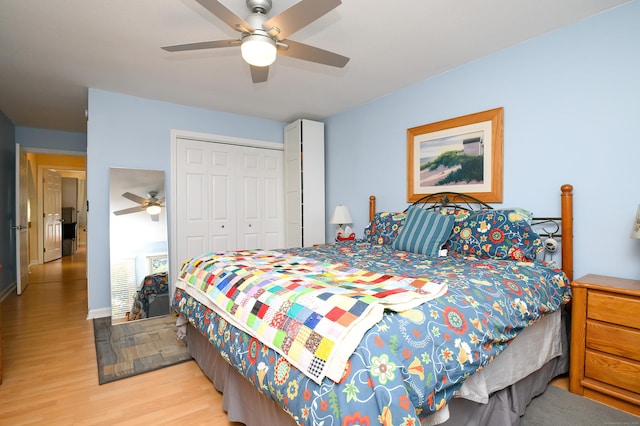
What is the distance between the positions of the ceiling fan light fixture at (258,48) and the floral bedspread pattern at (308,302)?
1289 mm

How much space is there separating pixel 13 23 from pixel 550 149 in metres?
4.09

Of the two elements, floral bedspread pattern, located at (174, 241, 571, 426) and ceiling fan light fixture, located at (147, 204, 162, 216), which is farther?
ceiling fan light fixture, located at (147, 204, 162, 216)

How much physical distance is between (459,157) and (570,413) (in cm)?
211

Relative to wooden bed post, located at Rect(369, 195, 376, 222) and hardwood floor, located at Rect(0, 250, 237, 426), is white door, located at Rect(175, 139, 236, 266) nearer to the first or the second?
hardwood floor, located at Rect(0, 250, 237, 426)

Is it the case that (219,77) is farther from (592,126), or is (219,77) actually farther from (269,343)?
(592,126)

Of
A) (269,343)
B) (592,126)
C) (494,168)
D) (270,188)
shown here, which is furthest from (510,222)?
(270,188)

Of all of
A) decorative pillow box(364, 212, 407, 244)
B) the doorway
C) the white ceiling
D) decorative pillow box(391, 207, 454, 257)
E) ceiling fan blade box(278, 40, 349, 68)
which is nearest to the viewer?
ceiling fan blade box(278, 40, 349, 68)

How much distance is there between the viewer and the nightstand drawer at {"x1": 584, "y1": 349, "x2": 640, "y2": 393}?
183cm

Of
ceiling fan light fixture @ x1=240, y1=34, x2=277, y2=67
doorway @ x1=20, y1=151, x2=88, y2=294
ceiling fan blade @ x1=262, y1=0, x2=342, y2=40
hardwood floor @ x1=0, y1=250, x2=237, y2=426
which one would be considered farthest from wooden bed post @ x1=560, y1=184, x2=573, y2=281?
doorway @ x1=20, y1=151, x2=88, y2=294

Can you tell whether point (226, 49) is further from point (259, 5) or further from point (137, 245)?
point (137, 245)

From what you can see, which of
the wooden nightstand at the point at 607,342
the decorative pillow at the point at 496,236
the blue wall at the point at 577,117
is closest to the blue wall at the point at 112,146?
the blue wall at the point at 577,117

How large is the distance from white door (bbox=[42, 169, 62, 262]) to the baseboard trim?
4598 mm

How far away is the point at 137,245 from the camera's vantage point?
12.4 feet

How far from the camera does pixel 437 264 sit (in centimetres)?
227
